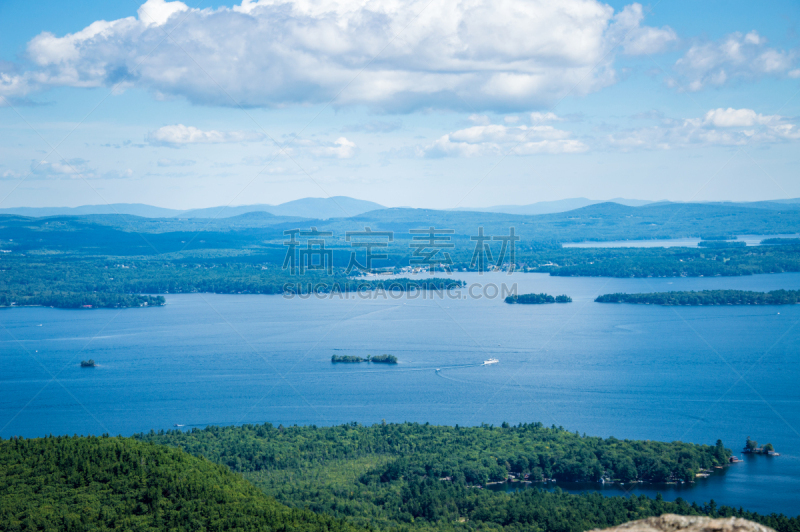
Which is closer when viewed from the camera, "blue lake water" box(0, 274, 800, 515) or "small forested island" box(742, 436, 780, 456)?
"small forested island" box(742, 436, 780, 456)

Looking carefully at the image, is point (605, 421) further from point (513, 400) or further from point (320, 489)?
point (320, 489)

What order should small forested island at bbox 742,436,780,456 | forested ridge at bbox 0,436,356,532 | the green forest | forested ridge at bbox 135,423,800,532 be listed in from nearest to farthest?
forested ridge at bbox 0,436,356,532, the green forest, forested ridge at bbox 135,423,800,532, small forested island at bbox 742,436,780,456

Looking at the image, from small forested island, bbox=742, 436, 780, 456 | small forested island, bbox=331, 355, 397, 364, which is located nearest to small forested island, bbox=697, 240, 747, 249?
small forested island, bbox=331, 355, 397, 364

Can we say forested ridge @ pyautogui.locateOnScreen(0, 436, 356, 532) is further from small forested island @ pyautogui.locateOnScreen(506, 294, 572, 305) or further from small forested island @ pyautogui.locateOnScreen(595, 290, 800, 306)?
small forested island @ pyautogui.locateOnScreen(595, 290, 800, 306)

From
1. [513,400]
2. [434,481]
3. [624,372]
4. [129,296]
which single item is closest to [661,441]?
[513,400]

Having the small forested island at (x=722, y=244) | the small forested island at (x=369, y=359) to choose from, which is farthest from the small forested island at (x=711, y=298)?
the small forested island at (x=722, y=244)

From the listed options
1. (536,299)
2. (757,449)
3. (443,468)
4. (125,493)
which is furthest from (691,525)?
(536,299)
